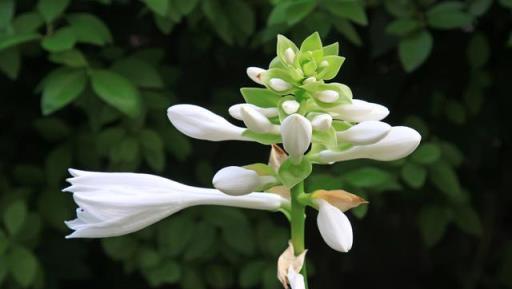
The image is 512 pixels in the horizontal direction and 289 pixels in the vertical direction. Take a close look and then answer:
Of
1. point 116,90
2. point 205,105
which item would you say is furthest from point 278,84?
point 205,105

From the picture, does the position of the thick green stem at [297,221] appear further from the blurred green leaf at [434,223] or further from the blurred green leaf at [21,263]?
the blurred green leaf at [434,223]

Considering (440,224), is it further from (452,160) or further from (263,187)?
(263,187)

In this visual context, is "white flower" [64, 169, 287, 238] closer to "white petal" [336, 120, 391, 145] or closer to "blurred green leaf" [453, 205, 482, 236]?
"white petal" [336, 120, 391, 145]

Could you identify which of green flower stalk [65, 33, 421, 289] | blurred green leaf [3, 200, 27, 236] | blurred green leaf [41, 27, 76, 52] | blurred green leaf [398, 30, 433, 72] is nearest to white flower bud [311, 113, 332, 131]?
green flower stalk [65, 33, 421, 289]

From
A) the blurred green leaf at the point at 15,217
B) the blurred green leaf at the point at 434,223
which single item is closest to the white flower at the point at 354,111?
the blurred green leaf at the point at 15,217

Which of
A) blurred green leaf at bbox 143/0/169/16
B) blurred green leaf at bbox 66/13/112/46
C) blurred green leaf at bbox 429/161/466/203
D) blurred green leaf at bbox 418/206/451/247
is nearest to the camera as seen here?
blurred green leaf at bbox 143/0/169/16

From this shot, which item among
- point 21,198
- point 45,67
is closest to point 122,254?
point 21,198
